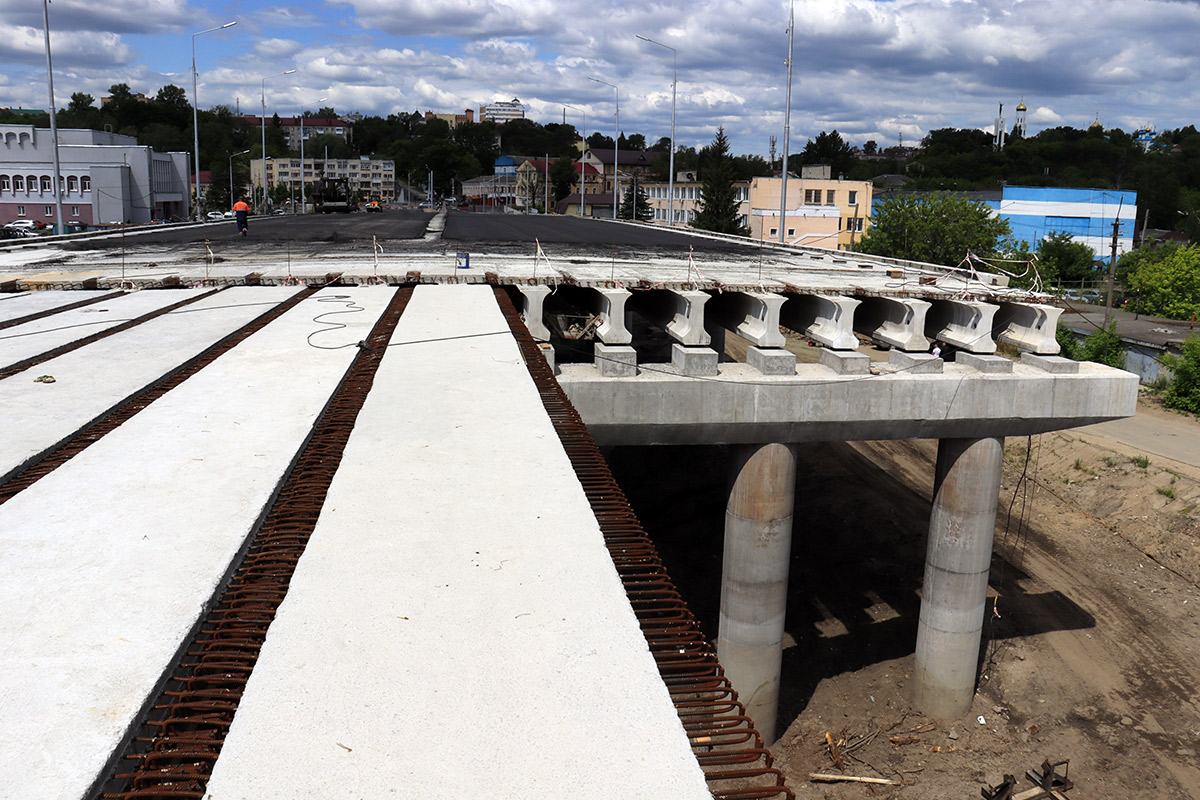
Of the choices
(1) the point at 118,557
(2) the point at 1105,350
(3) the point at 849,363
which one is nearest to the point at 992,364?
(3) the point at 849,363

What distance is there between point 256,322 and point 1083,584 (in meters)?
20.9

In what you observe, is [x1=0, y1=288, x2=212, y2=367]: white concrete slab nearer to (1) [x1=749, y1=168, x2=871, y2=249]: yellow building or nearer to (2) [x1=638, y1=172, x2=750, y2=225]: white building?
(2) [x1=638, y1=172, x2=750, y2=225]: white building

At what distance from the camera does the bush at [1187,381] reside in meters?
32.4

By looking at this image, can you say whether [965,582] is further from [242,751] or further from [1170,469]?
[242,751]

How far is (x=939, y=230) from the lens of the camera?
45.6 metres

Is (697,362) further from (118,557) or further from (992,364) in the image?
(118,557)

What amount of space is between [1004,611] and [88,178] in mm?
89553

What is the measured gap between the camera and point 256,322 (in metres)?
12.8

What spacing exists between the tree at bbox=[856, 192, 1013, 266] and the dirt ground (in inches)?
559

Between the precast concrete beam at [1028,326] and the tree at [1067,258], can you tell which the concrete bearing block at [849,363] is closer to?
the precast concrete beam at [1028,326]

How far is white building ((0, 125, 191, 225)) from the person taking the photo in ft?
270

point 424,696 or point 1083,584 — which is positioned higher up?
point 424,696

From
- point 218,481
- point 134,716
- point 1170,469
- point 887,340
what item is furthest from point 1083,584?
point 134,716

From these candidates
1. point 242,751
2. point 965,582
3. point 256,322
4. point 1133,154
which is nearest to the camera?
point 242,751
